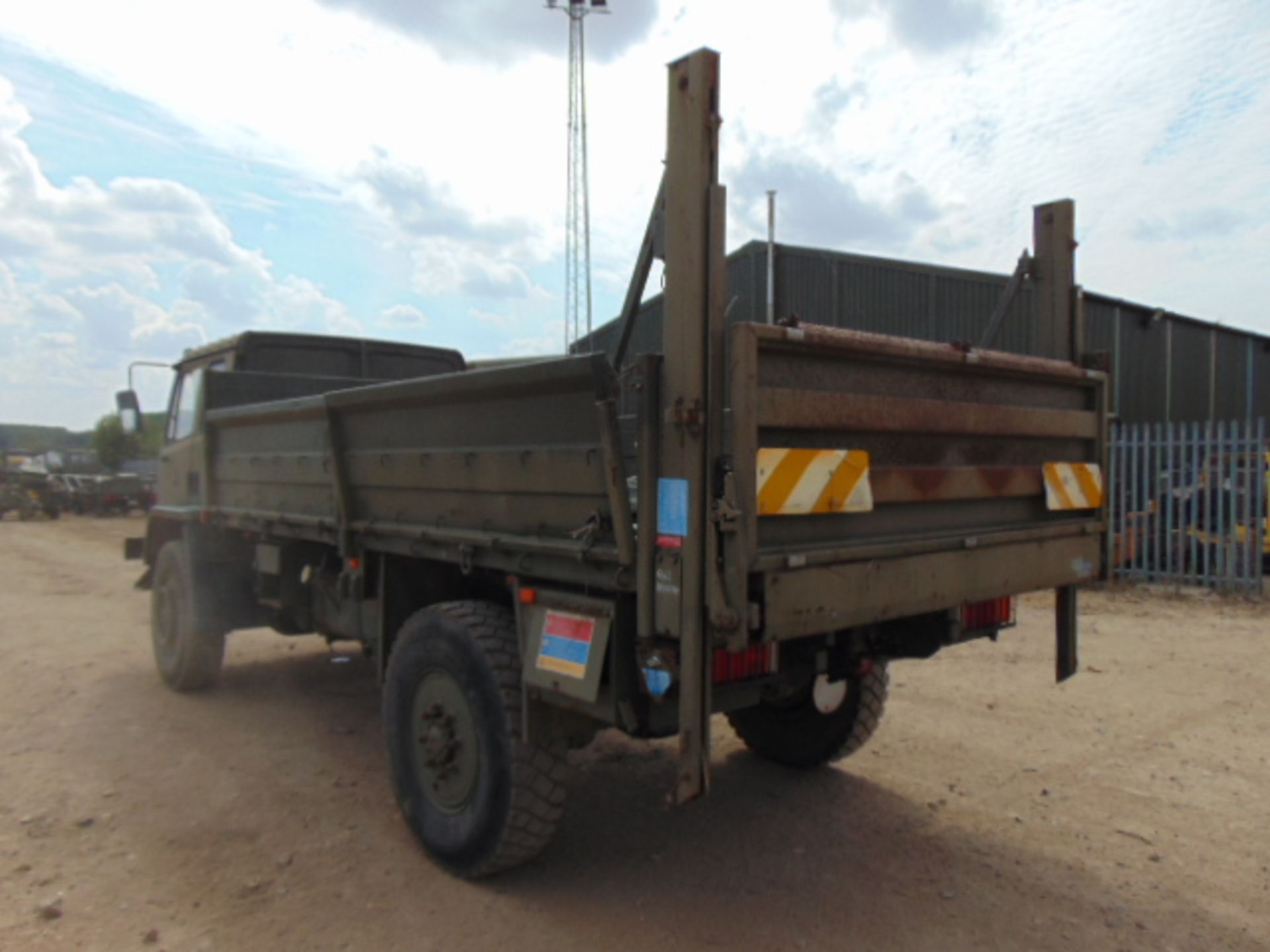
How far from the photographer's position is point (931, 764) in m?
4.78

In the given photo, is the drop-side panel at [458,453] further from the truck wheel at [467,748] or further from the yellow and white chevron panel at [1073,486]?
the yellow and white chevron panel at [1073,486]

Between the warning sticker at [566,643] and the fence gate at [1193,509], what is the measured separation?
27.4ft

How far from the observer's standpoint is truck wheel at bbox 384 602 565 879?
3.28 m

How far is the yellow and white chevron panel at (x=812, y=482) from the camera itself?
105 inches

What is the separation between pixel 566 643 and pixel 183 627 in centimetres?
413

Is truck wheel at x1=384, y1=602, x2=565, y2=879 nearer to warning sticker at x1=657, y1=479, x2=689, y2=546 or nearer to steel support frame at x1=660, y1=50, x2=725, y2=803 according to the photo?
steel support frame at x1=660, y1=50, x2=725, y2=803

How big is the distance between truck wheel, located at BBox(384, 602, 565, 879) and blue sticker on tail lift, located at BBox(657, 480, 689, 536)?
3.17ft

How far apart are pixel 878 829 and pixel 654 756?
53.9 inches

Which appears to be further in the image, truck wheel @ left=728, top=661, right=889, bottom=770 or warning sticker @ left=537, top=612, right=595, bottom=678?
truck wheel @ left=728, top=661, right=889, bottom=770

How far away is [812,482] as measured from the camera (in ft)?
9.17

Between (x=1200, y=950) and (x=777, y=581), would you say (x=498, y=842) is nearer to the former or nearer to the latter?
(x=777, y=581)

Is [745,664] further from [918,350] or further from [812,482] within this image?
[918,350]

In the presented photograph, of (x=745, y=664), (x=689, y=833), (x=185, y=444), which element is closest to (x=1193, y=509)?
(x=689, y=833)

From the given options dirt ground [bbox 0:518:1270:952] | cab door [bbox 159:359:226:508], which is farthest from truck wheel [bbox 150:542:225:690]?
cab door [bbox 159:359:226:508]
